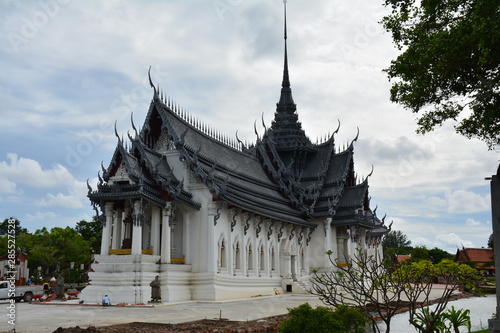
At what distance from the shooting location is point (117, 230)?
72.5 feet

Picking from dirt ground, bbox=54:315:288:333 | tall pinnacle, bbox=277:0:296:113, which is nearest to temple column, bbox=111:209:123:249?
dirt ground, bbox=54:315:288:333

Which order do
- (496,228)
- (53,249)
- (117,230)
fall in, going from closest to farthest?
1. (496,228)
2. (117,230)
3. (53,249)

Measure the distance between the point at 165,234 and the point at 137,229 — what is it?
1.69 meters

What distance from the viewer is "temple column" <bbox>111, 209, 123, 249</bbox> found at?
862 inches

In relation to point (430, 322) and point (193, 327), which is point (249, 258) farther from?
point (430, 322)

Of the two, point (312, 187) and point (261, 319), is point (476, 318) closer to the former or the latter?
point (261, 319)

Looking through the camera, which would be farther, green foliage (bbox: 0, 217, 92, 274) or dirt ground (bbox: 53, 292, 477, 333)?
green foliage (bbox: 0, 217, 92, 274)

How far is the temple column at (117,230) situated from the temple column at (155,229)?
1592 mm

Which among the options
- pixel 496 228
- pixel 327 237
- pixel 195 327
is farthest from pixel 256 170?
pixel 496 228

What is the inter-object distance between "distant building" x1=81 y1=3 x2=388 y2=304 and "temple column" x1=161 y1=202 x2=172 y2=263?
0.04m

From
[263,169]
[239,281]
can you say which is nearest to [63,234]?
[263,169]

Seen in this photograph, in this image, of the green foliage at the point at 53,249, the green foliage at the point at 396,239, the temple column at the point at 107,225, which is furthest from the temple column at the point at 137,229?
the green foliage at the point at 396,239

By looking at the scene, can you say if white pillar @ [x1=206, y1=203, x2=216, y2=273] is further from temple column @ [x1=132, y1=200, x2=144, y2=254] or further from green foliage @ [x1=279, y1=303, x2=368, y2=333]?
green foliage @ [x1=279, y1=303, x2=368, y2=333]

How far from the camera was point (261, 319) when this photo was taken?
46.3 feet
